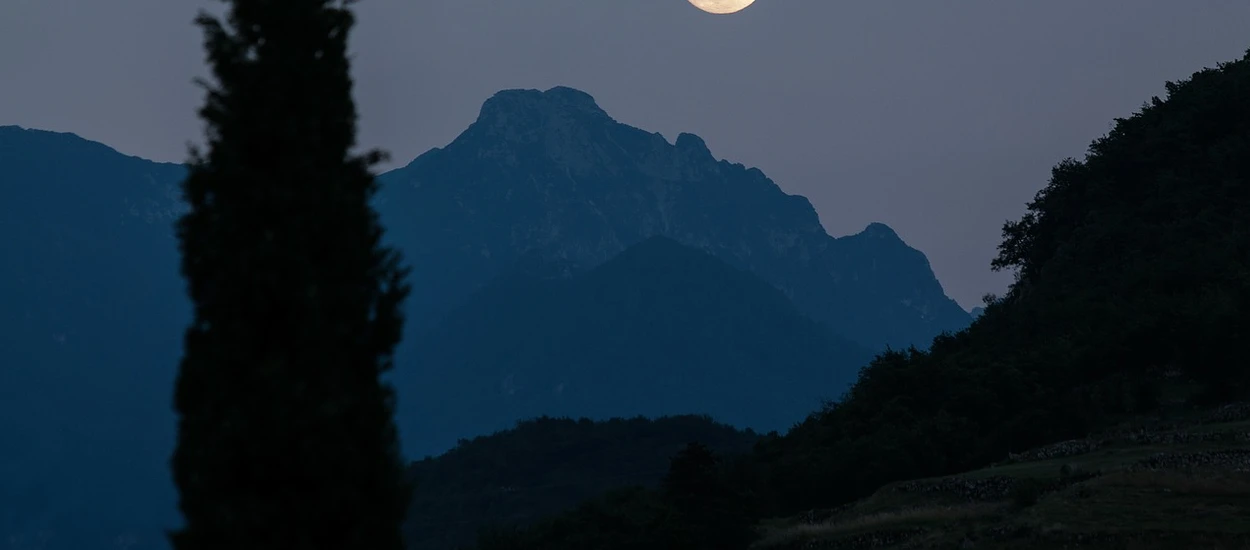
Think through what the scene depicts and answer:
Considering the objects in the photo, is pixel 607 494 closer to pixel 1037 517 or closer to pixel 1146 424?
pixel 1146 424

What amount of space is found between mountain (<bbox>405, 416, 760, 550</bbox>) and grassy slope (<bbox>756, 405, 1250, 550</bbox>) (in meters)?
78.9

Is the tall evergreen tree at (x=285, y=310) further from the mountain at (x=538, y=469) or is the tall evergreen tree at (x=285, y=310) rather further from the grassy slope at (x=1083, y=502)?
the mountain at (x=538, y=469)

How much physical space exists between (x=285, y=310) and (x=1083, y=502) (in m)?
26.5

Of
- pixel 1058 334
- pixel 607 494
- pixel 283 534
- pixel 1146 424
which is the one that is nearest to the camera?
pixel 283 534

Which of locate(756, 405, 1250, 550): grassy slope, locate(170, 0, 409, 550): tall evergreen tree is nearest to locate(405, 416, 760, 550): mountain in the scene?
locate(756, 405, 1250, 550): grassy slope

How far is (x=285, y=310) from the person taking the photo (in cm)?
1661

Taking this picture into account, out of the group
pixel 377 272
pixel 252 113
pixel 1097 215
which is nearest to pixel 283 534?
pixel 377 272

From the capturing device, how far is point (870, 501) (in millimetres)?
47562

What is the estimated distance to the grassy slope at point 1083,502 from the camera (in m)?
31.1

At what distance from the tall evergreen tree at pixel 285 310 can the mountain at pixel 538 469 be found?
107975 mm

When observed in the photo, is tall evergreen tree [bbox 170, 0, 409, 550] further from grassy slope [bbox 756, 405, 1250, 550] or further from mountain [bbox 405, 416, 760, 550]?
mountain [bbox 405, 416, 760, 550]

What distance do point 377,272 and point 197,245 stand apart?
262 cm

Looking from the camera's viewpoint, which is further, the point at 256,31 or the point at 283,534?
the point at 256,31

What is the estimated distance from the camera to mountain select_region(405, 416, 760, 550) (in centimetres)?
13475
